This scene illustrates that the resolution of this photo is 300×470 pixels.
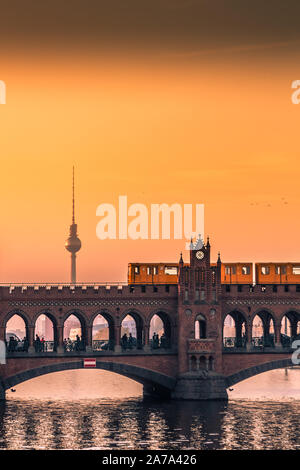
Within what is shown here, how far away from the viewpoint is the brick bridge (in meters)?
140

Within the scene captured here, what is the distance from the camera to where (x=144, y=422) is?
125188 millimetres

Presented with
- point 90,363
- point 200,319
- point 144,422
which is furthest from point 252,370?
point 144,422

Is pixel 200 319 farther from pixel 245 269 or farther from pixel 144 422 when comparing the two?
pixel 144 422

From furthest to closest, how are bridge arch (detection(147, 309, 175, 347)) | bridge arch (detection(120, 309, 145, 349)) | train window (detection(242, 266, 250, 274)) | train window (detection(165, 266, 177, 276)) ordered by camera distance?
train window (detection(242, 266, 250, 274))
train window (detection(165, 266, 177, 276))
bridge arch (detection(147, 309, 175, 347))
bridge arch (detection(120, 309, 145, 349))

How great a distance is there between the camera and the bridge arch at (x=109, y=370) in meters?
139

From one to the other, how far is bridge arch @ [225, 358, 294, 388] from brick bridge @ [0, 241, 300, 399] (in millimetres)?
119

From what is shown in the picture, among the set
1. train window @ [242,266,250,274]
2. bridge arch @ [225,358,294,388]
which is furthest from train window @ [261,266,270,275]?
bridge arch @ [225,358,294,388]

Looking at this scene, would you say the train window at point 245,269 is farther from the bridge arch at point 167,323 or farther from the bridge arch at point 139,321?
the bridge arch at point 139,321

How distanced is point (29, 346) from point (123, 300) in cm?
1257

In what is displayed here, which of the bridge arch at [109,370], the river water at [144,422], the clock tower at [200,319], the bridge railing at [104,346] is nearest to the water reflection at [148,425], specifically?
the river water at [144,422]

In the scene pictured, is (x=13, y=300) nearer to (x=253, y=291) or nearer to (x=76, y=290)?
(x=76, y=290)

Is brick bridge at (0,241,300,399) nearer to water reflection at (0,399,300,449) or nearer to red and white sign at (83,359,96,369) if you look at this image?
red and white sign at (83,359,96,369)

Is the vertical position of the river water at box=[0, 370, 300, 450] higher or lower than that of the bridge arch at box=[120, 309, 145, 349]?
lower

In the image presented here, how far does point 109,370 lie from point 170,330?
31.9 feet
